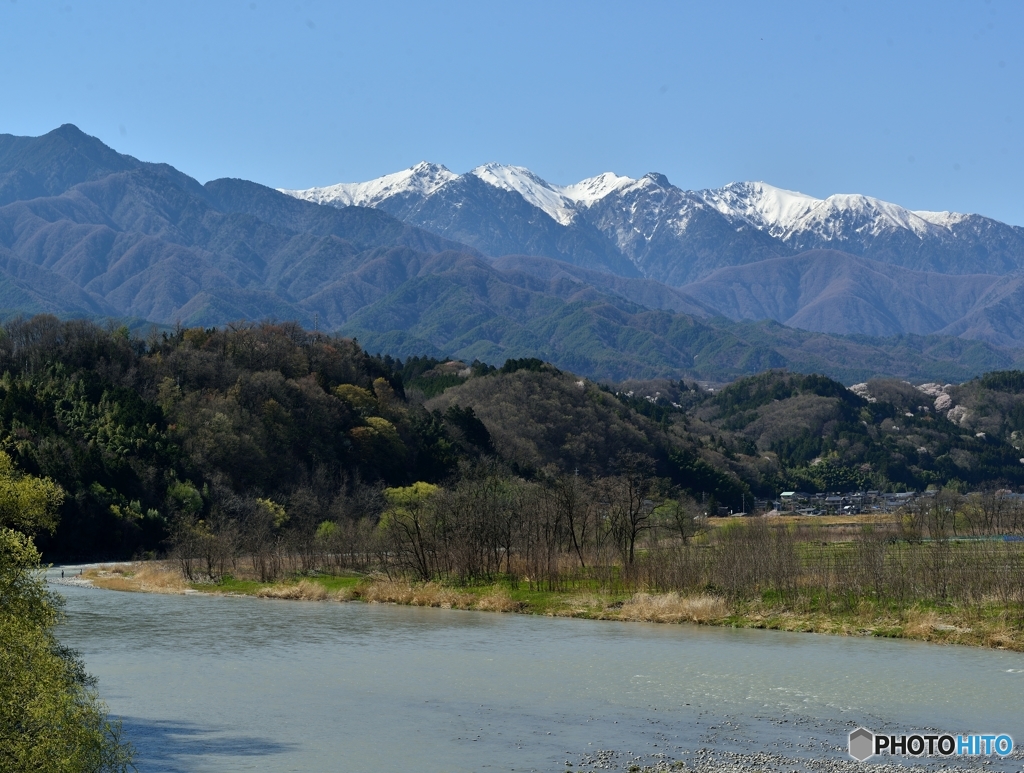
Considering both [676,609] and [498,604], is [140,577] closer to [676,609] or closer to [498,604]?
[498,604]

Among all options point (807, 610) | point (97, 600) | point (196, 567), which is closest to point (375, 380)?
point (196, 567)

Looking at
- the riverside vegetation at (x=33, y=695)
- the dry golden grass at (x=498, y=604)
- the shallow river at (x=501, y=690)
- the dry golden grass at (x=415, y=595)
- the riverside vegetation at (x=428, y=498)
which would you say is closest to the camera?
the riverside vegetation at (x=33, y=695)

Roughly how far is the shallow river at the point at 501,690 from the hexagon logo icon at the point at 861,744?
1.24 ft

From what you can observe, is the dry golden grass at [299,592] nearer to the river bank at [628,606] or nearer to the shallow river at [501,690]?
the river bank at [628,606]

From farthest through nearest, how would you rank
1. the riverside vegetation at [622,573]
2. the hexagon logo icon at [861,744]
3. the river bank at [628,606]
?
the riverside vegetation at [622,573] → the river bank at [628,606] → the hexagon logo icon at [861,744]

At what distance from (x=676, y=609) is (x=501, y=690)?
19.2 meters

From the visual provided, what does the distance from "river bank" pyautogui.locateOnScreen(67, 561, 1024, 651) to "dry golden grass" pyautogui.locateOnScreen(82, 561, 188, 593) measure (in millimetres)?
63

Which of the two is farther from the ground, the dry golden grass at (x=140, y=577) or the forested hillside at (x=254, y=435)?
the forested hillside at (x=254, y=435)

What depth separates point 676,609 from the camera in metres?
58.6

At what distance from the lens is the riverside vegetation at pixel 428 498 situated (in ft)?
196

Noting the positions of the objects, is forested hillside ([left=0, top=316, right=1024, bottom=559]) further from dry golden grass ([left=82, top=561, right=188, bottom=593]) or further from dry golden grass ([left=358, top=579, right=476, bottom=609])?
dry golden grass ([left=358, top=579, right=476, bottom=609])

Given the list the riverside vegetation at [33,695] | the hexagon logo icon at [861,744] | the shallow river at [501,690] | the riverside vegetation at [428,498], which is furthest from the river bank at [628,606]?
the riverside vegetation at [33,695]

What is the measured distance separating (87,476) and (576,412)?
8439cm

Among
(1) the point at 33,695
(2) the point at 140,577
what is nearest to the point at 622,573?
(2) the point at 140,577
